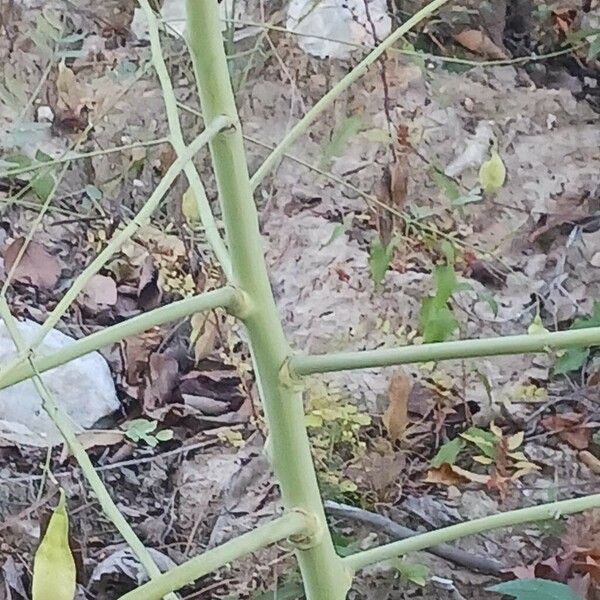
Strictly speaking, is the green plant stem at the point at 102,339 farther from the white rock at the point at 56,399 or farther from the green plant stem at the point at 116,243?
the white rock at the point at 56,399

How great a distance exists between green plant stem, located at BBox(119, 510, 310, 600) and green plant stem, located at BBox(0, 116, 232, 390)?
95 millimetres

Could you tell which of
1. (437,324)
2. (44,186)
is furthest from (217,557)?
(44,186)

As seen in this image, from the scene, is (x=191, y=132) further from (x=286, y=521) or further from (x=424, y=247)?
(x=286, y=521)

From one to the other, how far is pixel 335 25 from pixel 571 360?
71 centimetres

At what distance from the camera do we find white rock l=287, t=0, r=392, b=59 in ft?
5.24

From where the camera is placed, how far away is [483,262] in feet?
4.75

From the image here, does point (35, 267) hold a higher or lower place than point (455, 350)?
lower

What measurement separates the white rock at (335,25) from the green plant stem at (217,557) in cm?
120

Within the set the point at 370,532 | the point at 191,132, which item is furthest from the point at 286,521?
the point at 191,132

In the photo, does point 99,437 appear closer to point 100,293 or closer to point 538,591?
point 100,293

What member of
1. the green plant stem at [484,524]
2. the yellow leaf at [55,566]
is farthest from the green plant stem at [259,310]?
the yellow leaf at [55,566]

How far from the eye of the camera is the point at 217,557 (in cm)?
40

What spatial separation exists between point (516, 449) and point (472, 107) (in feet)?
2.25

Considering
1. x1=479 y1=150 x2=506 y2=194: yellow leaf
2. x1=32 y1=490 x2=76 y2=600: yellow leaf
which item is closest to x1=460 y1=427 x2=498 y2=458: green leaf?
x1=479 y1=150 x2=506 y2=194: yellow leaf
